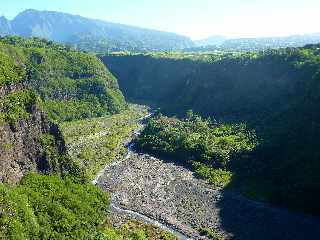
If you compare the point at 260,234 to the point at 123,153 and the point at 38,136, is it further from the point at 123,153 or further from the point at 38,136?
the point at 123,153

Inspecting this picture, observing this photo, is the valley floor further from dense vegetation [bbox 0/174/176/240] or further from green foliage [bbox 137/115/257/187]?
dense vegetation [bbox 0/174/176/240]

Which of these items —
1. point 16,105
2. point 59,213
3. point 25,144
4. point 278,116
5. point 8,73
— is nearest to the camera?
point 59,213

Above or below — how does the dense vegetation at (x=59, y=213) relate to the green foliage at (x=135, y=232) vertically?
above

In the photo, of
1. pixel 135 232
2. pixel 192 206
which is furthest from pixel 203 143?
pixel 135 232

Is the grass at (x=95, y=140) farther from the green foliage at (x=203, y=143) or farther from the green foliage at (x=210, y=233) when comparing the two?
the green foliage at (x=210, y=233)

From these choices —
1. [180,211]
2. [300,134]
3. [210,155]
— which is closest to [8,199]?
[180,211]

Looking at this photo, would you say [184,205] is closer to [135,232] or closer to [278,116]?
[135,232]

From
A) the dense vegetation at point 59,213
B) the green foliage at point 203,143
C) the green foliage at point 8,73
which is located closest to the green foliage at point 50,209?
the dense vegetation at point 59,213
